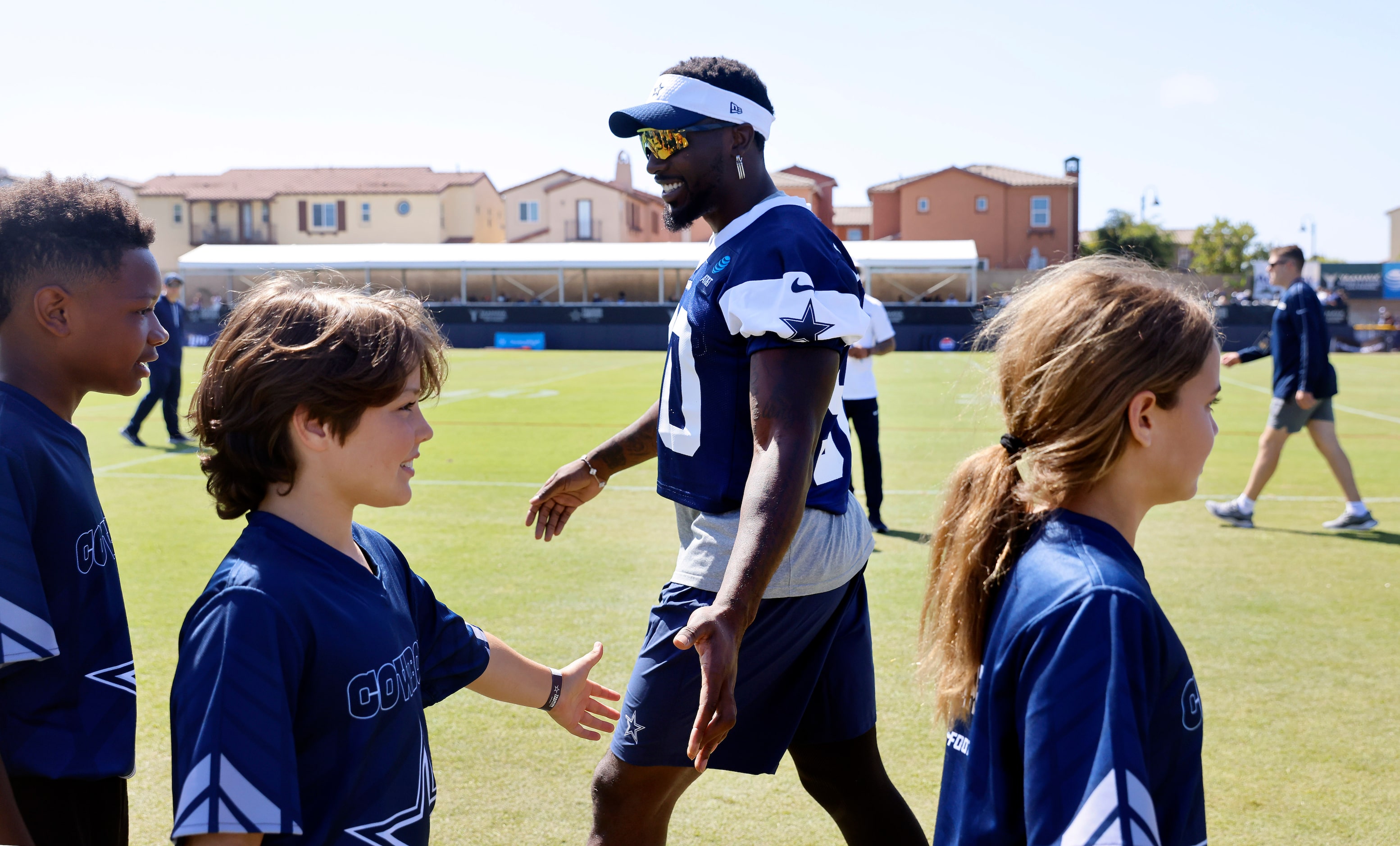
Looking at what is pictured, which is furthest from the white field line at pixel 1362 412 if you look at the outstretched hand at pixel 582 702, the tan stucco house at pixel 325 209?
the tan stucco house at pixel 325 209

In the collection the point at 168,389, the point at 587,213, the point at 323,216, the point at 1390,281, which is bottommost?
the point at 168,389

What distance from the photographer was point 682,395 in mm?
2635

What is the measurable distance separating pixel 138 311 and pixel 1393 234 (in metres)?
113

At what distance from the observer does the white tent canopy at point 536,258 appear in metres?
48.7

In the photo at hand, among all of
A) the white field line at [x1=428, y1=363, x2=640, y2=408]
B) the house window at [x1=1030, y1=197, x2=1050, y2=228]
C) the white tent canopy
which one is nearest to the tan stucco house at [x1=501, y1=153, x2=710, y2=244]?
the white tent canopy

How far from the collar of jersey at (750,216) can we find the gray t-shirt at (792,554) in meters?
0.67

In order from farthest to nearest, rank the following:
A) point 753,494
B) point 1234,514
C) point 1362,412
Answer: point 1362,412 < point 1234,514 < point 753,494

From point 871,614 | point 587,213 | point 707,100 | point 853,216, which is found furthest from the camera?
point 853,216

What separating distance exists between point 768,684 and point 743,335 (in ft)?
2.86

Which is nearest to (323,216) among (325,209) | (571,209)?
(325,209)

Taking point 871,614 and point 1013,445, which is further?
point 871,614

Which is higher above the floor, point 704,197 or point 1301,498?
point 704,197

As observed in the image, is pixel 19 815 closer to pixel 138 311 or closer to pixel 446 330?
pixel 138 311

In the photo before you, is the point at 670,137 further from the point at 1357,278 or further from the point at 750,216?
the point at 1357,278
